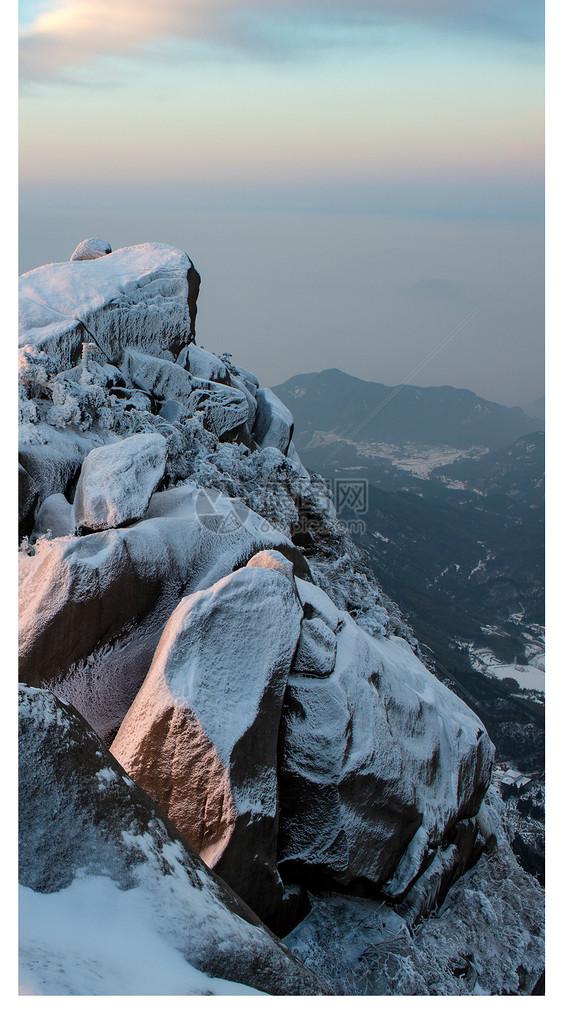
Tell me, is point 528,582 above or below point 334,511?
below

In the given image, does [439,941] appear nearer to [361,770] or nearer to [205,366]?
[361,770]

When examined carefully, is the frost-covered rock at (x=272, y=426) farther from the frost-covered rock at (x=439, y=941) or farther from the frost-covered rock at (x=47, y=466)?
the frost-covered rock at (x=439, y=941)

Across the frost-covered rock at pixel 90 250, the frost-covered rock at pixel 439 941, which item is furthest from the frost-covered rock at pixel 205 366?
the frost-covered rock at pixel 439 941

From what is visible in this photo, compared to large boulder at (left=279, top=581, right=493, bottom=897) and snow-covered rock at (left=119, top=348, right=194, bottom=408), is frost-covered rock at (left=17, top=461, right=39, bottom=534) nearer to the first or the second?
large boulder at (left=279, top=581, right=493, bottom=897)

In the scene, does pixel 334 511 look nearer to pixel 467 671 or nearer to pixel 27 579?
pixel 27 579

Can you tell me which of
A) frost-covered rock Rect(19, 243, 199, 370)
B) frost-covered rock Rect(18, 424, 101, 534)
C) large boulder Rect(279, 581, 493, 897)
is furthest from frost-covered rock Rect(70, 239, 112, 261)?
large boulder Rect(279, 581, 493, 897)
